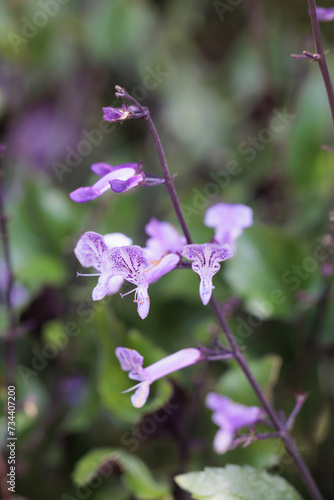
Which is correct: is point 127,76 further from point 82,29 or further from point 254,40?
point 254,40

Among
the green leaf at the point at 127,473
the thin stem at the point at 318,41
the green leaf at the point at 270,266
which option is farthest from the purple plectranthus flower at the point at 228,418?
the thin stem at the point at 318,41

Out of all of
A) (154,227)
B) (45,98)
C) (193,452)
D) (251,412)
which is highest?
(154,227)

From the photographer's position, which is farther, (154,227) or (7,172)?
(7,172)

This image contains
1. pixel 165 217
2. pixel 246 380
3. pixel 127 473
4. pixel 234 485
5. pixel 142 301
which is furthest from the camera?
pixel 165 217

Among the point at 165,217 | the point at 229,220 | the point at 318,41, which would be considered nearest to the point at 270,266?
the point at 229,220

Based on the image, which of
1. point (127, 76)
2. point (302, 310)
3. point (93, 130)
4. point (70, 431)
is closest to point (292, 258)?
point (302, 310)

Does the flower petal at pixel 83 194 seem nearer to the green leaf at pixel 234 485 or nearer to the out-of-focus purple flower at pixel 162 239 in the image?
the out-of-focus purple flower at pixel 162 239

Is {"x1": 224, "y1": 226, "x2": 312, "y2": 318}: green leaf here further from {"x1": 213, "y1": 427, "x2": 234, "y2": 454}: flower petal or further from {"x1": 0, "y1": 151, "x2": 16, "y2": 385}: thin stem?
{"x1": 0, "y1": 151, "x2": 16, "y2": 385}: thin stem

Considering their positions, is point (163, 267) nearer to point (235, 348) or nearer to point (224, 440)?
point (235, 348)

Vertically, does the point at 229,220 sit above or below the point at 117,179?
below
